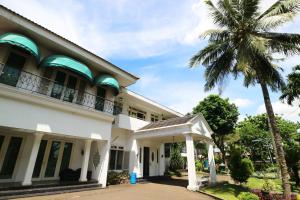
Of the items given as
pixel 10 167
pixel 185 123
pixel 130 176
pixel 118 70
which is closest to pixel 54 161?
pixel 10 167

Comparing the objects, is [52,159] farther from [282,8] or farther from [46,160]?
[282,8]

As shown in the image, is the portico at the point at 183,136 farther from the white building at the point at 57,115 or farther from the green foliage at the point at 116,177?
the green foliage at the point at 116,177

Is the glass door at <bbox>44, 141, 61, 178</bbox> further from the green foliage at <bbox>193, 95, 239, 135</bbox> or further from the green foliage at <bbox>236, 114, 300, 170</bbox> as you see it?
the green foliage at <bbox>236, 114, 300, 170</bbox>

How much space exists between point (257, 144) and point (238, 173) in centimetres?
2699

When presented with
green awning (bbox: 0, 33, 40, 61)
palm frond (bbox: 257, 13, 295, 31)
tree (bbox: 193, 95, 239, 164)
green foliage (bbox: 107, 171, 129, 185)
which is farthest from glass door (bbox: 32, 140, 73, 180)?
tree (bbox: 193, 95, 239, 164)

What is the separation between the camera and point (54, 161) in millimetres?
12469

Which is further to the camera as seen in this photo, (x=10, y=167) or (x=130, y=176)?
(x=130, y=176)

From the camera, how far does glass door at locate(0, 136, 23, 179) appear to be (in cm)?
1041

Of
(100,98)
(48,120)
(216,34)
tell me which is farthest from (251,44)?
(48,120)

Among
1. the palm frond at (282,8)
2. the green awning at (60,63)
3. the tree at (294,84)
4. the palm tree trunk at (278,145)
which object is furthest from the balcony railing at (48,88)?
the tree at (294,84)

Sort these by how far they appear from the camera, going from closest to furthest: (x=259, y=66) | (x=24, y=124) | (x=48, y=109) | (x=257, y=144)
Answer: (x=24, y=124) < (x=48, y=109) < (x=259, y=66) < (x=257, y=144)

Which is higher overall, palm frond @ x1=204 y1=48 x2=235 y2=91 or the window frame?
palm frond @ x1=204 y1=48 x2=235 y2=91

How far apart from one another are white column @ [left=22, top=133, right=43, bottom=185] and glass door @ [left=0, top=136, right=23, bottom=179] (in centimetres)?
55

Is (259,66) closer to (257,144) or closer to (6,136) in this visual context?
(6,136)
